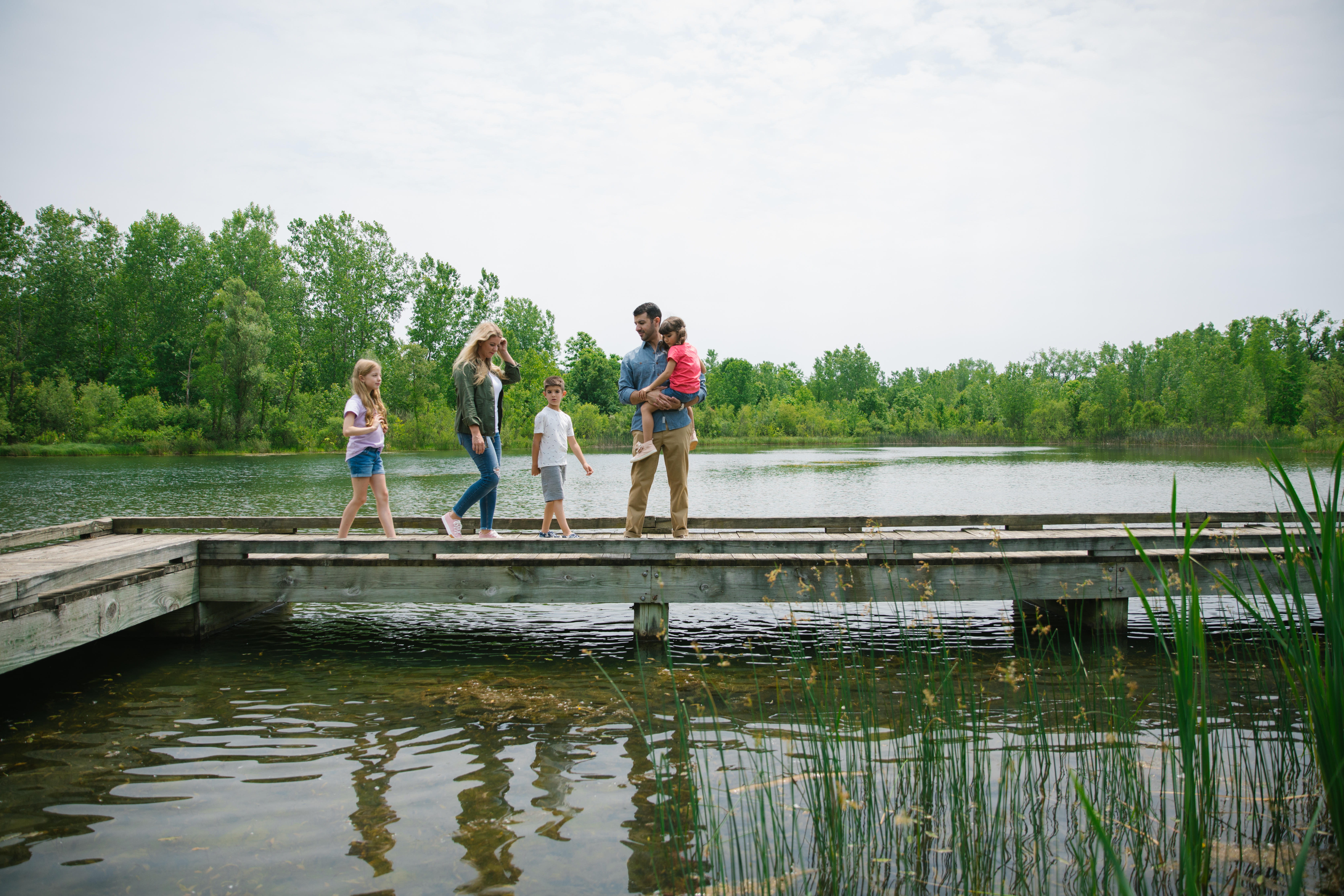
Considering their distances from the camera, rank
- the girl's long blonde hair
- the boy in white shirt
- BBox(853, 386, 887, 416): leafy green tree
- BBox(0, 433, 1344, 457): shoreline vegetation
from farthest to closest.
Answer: BBox(853, 386, 887, 416): leafy green tree → BBox(0, 433, 1344, 457): shoreline vegetation → the boy in white shirt → the girl's long blonde hair

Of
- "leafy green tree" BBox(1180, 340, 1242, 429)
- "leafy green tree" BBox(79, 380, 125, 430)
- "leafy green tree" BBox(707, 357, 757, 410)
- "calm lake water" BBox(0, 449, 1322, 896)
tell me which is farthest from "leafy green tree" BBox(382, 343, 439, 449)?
"leafy green tree" BBox(1180, 340, 1242, 429)

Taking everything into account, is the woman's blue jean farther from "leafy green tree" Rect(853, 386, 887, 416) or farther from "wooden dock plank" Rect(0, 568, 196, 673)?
"leafy green tree" Rect(853, 386, 887, 416)

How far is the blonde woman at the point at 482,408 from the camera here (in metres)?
6.35

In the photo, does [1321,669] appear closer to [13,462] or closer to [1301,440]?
[13,462]

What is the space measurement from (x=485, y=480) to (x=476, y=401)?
0.71 metres

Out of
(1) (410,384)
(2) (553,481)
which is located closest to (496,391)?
(2) (553,481)

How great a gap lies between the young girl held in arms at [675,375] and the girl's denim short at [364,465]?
229 cm

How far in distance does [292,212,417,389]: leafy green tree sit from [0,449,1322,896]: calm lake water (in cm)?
5947

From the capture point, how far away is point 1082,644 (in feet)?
20.4

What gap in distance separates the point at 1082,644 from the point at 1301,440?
6469cm

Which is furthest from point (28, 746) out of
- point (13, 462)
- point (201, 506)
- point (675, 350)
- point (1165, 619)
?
point (13, 462)

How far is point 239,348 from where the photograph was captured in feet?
164

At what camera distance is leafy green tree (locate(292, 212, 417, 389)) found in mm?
61812

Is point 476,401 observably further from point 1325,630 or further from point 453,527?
point 1325,630
